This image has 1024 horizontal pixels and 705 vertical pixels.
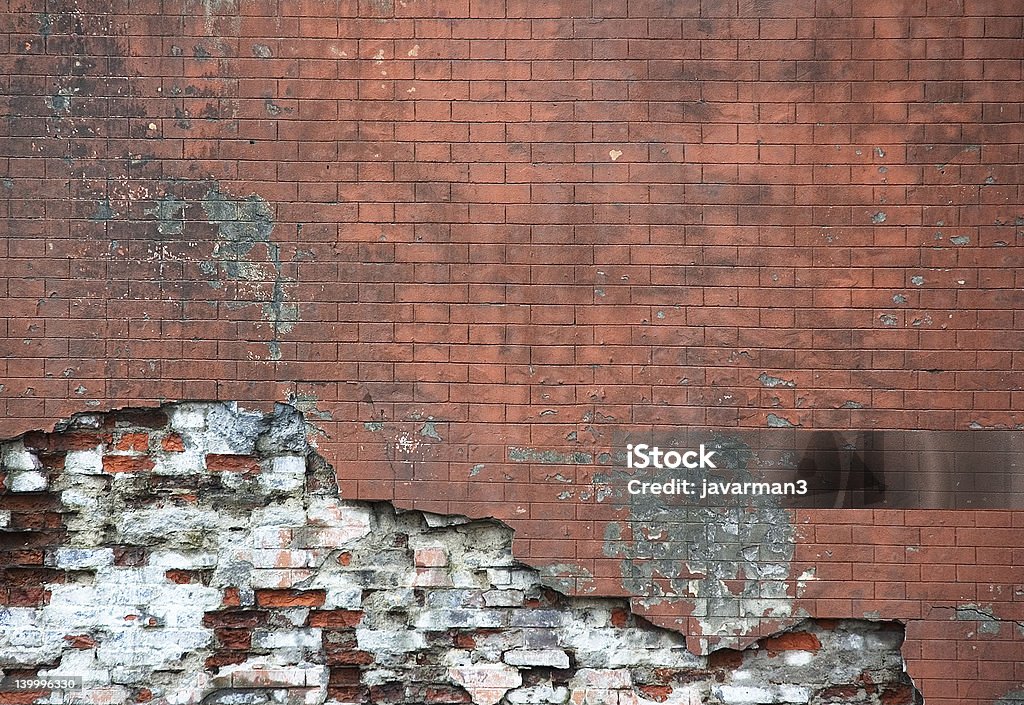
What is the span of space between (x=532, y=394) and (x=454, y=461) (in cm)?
41

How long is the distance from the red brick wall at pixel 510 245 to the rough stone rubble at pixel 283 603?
0.46ft

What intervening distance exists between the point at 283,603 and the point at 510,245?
170 cm

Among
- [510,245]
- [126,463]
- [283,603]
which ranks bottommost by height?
[283,603]

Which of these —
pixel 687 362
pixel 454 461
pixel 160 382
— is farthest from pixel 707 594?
pixel 160 382

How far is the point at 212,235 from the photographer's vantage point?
3168mm

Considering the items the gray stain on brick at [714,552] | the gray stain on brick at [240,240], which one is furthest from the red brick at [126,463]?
the gray stain on brick at [714,552]

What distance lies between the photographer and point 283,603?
3201 millimetres

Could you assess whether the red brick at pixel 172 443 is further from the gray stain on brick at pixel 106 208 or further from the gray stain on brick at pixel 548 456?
the gray stain on brick at pixel 548 456

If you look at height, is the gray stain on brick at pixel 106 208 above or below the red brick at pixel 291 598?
above

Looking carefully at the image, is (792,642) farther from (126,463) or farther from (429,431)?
(126,463)

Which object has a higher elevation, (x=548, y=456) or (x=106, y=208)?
(x=106, y=208)

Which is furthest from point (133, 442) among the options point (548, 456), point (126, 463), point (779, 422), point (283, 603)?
point (779, 422)

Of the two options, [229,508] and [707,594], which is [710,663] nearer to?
[707,594]

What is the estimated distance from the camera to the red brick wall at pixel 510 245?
10.2ft
